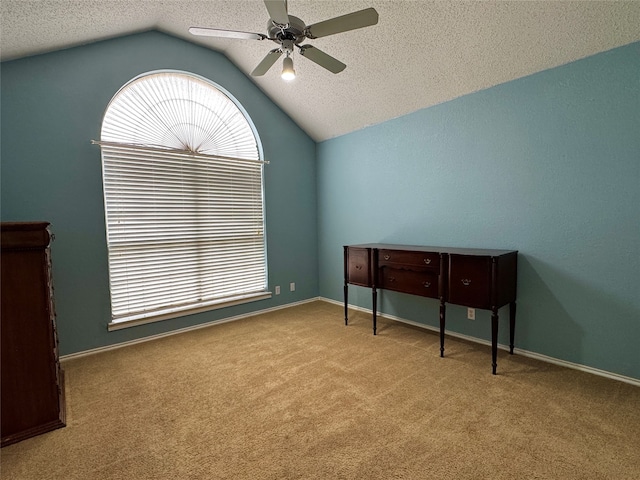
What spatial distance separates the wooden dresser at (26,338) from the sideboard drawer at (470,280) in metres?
2.81

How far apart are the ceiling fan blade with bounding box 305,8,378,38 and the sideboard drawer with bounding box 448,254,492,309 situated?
1788 mm

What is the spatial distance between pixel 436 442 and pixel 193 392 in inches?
63.5

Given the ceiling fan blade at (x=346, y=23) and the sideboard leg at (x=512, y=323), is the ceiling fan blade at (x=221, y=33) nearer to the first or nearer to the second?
the ceiling fan blade at (x=346, y=23)

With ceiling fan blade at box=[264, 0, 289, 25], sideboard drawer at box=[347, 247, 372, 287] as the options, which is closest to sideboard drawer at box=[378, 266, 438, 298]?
sideboard drawer at box=[347, 247, 372, 287]

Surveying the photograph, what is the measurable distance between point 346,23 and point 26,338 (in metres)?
2.60

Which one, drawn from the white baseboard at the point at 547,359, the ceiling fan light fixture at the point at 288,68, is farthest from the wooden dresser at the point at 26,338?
the white baseboard at the point at 547,359

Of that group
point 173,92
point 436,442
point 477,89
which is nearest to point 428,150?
point 477,89

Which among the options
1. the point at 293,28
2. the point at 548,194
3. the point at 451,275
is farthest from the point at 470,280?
the point at 293,28

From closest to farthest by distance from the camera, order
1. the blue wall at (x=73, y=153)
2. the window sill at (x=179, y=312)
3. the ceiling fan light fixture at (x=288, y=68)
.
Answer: the ceiling fan light fixture at (x=288, y=68), the blue wall at (x=73, y=153), the window sill at (x=179, y=312)

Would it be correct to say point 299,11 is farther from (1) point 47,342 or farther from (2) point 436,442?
(2) point 436,442

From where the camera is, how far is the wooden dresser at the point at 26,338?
5.64ft

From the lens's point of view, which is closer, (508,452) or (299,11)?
(508,452)

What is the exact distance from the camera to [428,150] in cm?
325

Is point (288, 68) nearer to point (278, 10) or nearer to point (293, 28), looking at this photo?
point (293, 28)
